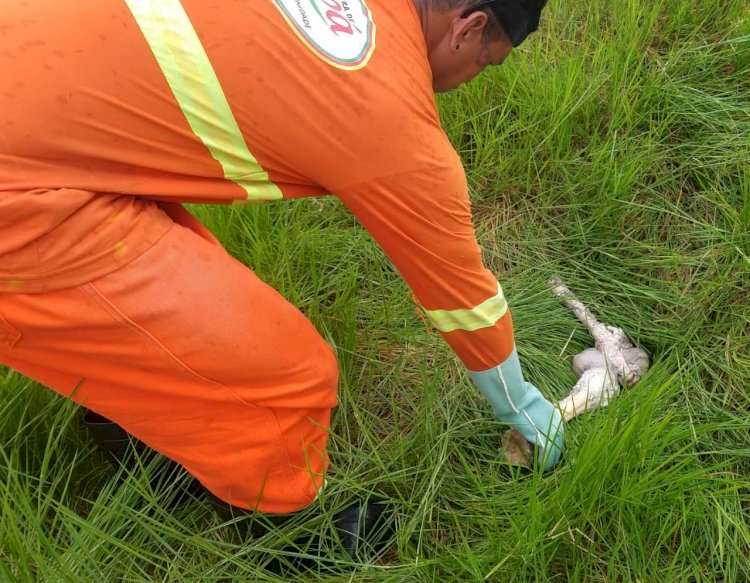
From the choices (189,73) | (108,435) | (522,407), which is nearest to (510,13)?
(189,73)

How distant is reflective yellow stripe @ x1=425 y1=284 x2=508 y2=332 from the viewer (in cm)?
127

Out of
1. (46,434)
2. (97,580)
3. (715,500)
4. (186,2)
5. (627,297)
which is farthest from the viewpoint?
(627,297)

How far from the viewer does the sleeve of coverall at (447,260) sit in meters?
1.15

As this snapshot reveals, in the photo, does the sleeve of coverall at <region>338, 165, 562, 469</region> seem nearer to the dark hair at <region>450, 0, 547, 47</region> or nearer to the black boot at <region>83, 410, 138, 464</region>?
the dark hair at <region>450, 0, 547, 47</region>

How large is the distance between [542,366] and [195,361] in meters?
1.09

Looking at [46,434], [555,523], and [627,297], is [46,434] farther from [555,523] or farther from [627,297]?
[627,297]

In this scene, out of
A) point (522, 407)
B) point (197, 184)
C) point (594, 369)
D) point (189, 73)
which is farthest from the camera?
point (594, 369)

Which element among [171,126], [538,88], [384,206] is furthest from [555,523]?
[538,88]

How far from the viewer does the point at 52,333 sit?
116 cm

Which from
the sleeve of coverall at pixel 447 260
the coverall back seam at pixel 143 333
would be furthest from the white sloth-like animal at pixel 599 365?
the coverall back seam at pixel 143 333

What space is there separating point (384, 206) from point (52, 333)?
0.59 metres

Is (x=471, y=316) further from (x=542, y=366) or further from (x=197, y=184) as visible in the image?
(x=542, y=366)

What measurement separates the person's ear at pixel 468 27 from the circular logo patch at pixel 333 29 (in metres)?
0.17

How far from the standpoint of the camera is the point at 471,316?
128cm
